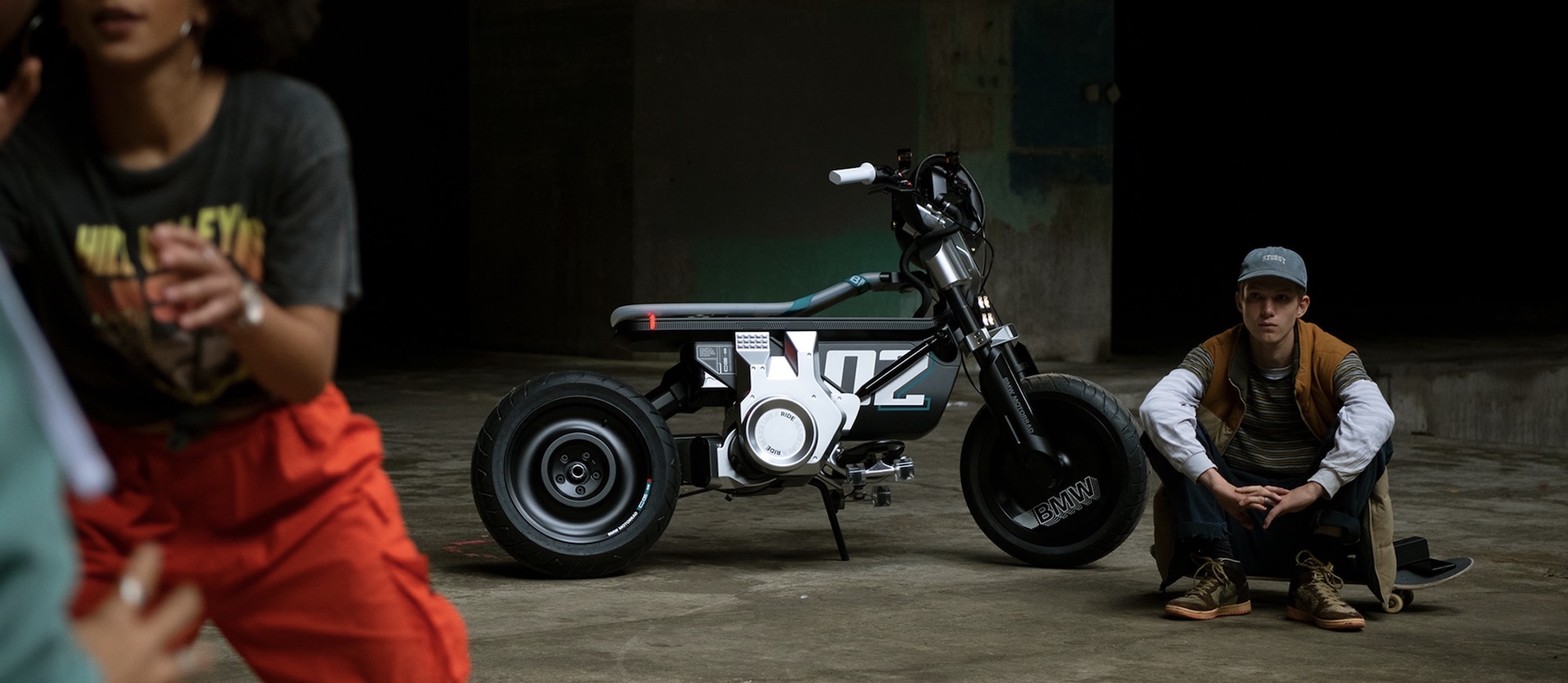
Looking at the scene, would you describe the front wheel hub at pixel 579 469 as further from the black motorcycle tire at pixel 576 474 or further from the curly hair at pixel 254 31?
the curly hair at pixel 254 31

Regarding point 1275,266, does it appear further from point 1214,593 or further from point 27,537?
point 27,537

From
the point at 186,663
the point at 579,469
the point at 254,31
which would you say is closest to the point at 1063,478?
the point at 579,469

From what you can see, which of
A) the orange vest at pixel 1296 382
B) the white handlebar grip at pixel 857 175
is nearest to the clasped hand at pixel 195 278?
the orange vest at pixel 1296 382

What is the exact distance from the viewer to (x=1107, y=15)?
41.8 feet

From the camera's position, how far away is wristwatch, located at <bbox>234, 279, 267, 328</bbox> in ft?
5.61

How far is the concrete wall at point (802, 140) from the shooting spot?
481 inches

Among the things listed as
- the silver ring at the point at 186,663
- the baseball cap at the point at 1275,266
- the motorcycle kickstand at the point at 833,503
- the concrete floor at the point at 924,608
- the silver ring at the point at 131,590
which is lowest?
the concrete floor at the point at 924,608

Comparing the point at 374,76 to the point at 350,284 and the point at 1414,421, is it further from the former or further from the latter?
the point at 350,284

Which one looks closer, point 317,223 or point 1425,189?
point 317,223

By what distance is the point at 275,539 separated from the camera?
203 centimetres

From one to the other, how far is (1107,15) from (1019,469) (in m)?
7.79

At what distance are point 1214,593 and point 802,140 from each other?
25.8 ft

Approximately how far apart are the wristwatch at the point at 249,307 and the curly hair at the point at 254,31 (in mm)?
364

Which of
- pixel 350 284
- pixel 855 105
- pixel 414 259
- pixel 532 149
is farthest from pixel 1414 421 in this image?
pixel 414 259
